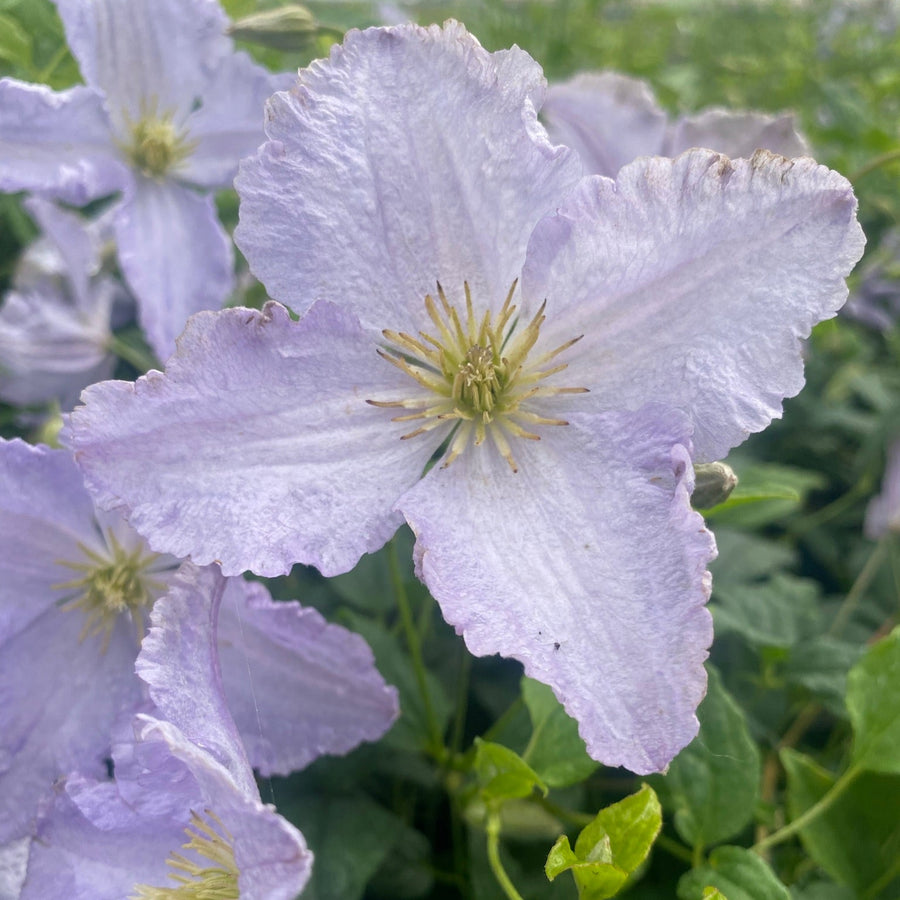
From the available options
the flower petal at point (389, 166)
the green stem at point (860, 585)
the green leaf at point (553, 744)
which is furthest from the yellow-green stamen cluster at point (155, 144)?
the green stem at point (860, 585)

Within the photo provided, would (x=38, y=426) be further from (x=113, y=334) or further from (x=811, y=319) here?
(x=811, y=319)

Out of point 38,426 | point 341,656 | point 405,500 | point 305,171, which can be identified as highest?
point 305,171

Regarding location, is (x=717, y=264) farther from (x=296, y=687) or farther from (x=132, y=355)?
(x=132, y=355)

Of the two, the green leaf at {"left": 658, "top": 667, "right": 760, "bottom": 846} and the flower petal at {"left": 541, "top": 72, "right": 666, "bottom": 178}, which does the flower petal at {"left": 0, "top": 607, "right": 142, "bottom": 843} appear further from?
the flower petal at {"left": 541, "top": 72, "right": 666, "bottom": 178}

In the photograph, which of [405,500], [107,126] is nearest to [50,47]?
[107,126]

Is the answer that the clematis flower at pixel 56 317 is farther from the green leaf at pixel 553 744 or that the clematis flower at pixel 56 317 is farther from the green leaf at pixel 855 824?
the green leaf at pixel 855 824

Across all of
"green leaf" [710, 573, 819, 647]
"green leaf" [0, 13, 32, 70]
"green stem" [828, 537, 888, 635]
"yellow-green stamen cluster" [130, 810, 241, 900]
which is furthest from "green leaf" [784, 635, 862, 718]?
"green leaf" [0, 13, 32, 70]
